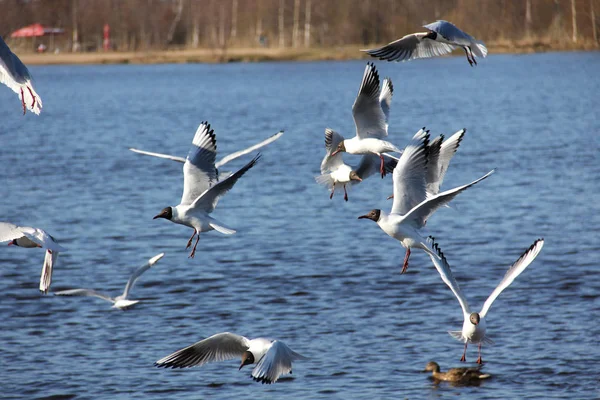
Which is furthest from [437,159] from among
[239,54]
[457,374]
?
[239,54]

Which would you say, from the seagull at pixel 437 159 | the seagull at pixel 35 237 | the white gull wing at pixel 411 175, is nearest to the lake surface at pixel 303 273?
the seagull at pixel 437 159

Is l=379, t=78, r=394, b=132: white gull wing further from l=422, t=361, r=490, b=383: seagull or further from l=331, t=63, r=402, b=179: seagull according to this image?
l=422, t=361, r=490, b=383: seagull

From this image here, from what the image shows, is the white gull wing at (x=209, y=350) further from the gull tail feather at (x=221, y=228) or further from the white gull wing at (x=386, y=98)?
the white gull wing at (x=386, y=98)

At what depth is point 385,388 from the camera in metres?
11.6

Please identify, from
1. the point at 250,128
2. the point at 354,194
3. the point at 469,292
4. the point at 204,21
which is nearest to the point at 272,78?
the point at 204,21

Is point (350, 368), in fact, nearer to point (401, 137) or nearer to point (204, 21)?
point (401, 137)

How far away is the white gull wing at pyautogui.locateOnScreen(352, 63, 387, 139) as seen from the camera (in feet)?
36.2

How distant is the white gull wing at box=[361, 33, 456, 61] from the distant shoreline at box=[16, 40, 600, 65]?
6508 centimetres

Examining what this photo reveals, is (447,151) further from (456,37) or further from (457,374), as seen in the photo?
(457,374)

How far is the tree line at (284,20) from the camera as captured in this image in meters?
73.3

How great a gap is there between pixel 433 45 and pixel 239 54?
73576mm

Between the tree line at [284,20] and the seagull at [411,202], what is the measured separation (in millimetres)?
59560

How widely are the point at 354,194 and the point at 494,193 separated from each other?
3219 millimetres

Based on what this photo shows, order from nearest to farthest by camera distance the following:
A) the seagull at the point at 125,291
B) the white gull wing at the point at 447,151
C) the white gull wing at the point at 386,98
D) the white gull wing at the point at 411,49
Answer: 1. the white gull wing at the point at 411,49
2. the white gull wing at the point at 447,151
3. the white gull wing at the point at 386,98
4. the seagull at the point at 125,291
